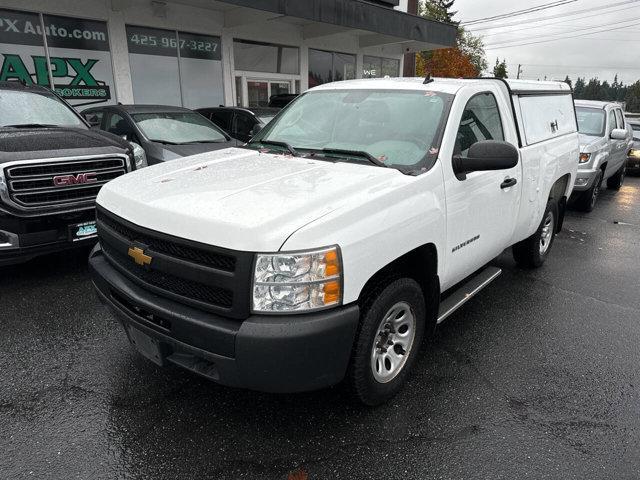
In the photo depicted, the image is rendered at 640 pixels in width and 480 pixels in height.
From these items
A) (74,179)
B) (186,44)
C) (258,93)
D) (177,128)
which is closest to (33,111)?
(74,179)

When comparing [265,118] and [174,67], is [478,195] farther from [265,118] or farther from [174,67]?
[174,67]

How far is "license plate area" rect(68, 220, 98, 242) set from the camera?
4.43 meters

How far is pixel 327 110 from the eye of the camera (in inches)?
148

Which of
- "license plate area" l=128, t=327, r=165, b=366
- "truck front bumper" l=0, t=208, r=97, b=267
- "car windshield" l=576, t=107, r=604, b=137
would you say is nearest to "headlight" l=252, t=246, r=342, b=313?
"license plate area" l=128, t=327, r=165, b=366

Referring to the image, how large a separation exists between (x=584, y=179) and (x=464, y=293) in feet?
19.2

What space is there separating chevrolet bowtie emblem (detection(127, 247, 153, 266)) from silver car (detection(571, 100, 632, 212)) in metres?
7.24

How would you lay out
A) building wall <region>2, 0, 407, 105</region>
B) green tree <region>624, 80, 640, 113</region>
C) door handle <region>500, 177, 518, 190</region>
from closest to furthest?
1. door handle <region>500, 177, 518, 190</region>
2. building wall <region>2, 0, 407, 105</region>
3. green tree <region>624, 80, 640, 113</region>

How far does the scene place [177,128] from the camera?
25.0ft

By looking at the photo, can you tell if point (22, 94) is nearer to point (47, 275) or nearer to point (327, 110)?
Result: point (47, 275)

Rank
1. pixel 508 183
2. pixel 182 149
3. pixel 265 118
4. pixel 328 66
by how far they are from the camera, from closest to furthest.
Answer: pixel 508 183 → pixel 182 149 → pixel 265 118 → pixel 328 66

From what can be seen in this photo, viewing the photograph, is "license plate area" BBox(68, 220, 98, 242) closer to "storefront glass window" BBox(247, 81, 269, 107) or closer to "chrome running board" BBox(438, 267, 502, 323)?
"chrome running board" BBox(438, 267, 502, 323)

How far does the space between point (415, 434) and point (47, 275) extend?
4.04m

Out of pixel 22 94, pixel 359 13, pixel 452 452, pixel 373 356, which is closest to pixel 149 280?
pixel 373 356

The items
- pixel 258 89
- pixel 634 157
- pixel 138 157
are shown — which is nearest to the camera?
pixel 138 157
